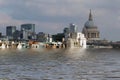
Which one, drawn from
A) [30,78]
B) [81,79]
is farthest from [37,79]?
[81,79]

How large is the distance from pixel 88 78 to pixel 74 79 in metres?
2.06

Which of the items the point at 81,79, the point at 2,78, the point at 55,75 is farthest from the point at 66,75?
the point at 2,78

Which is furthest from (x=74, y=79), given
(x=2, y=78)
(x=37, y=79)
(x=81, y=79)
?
(x=2, y=78)

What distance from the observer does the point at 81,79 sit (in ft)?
181

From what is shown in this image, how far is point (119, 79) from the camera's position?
55156 mm

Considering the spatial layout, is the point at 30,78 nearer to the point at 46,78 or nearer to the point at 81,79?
the point at 46,78

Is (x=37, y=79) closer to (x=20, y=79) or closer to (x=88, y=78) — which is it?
(x=20, y=79)

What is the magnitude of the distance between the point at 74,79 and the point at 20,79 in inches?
244

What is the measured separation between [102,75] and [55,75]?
232 inches

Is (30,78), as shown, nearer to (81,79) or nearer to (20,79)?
(20,79)

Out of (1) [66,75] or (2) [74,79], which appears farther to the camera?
(1) [66,75]

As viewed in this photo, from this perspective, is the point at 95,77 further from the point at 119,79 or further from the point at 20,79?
the point at 20,79

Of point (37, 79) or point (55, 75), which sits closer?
point (37, 79)

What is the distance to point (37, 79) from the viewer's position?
2156 inches
